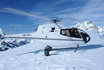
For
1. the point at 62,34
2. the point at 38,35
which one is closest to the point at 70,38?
the point at 62,34

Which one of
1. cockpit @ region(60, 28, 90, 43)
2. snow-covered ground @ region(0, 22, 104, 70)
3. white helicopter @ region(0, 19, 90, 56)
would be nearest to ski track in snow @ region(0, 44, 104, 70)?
snow-covered ground @ region(0, 22, 104, 70)

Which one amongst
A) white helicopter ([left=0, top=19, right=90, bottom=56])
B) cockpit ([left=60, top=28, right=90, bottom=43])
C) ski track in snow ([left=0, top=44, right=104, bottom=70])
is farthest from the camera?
cockpit ([left=60, top=28, right=90, bottom=43])

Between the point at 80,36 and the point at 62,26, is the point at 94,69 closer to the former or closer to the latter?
the point at 80,36

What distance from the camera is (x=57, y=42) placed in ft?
32.7

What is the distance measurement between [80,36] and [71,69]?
4.48 metres

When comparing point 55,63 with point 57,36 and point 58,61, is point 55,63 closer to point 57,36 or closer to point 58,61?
point 58,61

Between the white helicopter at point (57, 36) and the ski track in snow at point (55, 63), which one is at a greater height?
the white helicopter at point (57, 36)

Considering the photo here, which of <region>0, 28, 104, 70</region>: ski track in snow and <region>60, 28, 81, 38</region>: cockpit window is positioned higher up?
<region>60, 28, 81, 38</region>: cockpit window

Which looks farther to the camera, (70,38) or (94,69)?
(70,38)

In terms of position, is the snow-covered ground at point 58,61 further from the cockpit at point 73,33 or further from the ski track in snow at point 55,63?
the cockpit at point 73,33

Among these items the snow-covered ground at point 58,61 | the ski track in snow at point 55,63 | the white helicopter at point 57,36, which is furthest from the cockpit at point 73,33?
the ski track in snow at point 55,63

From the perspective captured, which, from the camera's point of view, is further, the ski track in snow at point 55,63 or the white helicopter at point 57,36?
the white helicopter at point 57,36

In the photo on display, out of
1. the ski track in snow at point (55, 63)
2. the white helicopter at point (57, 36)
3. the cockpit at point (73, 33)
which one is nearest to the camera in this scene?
the ski track in snow at point (55, 63)

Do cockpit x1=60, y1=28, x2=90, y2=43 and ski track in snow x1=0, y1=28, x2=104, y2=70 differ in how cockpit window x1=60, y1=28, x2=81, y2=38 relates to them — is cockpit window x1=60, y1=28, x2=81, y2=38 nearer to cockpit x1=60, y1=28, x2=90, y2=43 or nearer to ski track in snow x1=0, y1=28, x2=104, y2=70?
cockpit x1=60, y1=28, x2=90, y2=43
